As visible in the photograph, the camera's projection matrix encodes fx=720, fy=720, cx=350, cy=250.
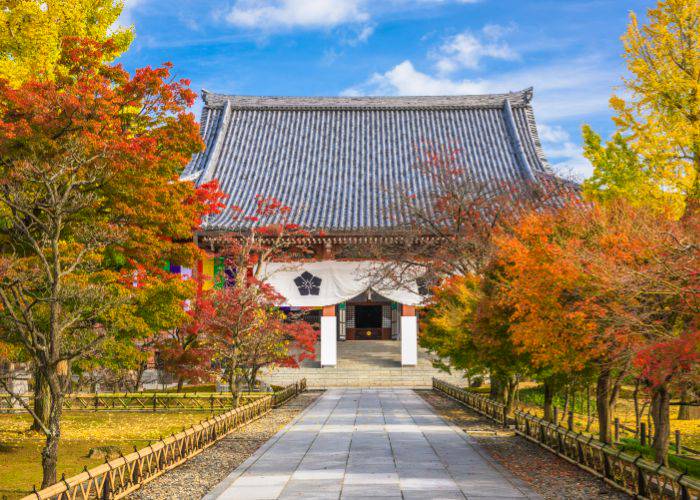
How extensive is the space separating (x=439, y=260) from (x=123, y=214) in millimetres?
11221

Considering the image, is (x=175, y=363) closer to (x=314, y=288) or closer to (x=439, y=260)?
(x=439, y=260)

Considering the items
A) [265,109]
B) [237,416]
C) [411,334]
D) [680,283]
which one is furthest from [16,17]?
[265,109]

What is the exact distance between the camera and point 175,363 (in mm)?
23109

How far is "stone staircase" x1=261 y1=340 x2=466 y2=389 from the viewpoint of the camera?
32.8 m

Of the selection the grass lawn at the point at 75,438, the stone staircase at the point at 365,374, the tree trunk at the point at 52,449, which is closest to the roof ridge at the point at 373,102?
the stone staircase at the point at 365,374

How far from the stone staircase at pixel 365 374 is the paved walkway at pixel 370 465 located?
14245 mm

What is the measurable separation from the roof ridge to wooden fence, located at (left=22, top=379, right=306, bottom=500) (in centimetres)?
2954

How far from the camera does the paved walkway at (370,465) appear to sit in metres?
9.43

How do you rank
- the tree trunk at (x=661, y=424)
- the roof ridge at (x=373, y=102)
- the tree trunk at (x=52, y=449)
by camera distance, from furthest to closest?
1. the roof ridge at (x=373, y=102)
2. the tree trunk at (x=661, y=424)
3. the tree trunk at (x=52, y=449)

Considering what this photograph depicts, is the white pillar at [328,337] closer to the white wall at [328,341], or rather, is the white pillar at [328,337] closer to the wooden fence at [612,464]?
the white wall at [328,341]

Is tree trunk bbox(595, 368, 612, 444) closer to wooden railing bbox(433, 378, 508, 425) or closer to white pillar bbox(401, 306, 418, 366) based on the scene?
wooden railing bbox(433, 378, 508, 425)

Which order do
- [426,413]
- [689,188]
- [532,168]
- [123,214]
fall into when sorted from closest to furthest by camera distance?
[123,214]
[689,188]
[426,413]
[532,168]

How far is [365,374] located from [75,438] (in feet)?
65.3

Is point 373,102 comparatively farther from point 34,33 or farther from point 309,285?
point 34,33
